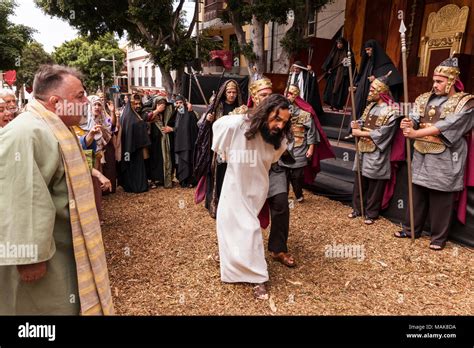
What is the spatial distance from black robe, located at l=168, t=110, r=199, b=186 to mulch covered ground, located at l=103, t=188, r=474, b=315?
1987mm

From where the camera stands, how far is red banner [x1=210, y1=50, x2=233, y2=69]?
20031 mm

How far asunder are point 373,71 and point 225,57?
13750 mm

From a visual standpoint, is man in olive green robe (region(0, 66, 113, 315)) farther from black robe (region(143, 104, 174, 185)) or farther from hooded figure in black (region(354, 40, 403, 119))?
hooded figure in black (region(354, 40, 403, 119))

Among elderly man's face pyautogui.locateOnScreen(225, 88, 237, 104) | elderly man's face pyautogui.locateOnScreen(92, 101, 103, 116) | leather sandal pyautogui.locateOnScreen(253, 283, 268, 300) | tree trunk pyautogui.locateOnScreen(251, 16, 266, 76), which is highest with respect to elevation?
tree trunk pyautogui.locateOnScreen(251, 16, 266, 76)

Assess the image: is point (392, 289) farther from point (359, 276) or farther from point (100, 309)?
point (100, 309)

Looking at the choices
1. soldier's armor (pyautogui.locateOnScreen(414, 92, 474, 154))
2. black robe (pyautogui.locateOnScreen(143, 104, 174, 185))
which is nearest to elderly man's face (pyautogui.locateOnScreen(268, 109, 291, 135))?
soldier's armor (pyautogui.locateOnScreen(414, 92, 474, 154))

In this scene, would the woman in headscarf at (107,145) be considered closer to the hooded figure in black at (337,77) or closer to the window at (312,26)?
the hooded figure in black at (337,77)

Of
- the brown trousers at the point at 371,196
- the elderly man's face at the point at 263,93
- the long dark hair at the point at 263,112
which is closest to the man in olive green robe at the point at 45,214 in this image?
the long dark hair at the point at 263,112

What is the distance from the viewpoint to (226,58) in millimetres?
20344

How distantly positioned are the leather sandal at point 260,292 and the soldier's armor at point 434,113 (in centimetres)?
273

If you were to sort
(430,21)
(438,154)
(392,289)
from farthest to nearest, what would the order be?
(430,21) < (438,154) < (392,289)

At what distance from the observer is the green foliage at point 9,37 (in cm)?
2059

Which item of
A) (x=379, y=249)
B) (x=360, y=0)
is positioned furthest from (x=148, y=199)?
(x=360, y=0)

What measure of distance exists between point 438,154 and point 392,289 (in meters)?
1.83
